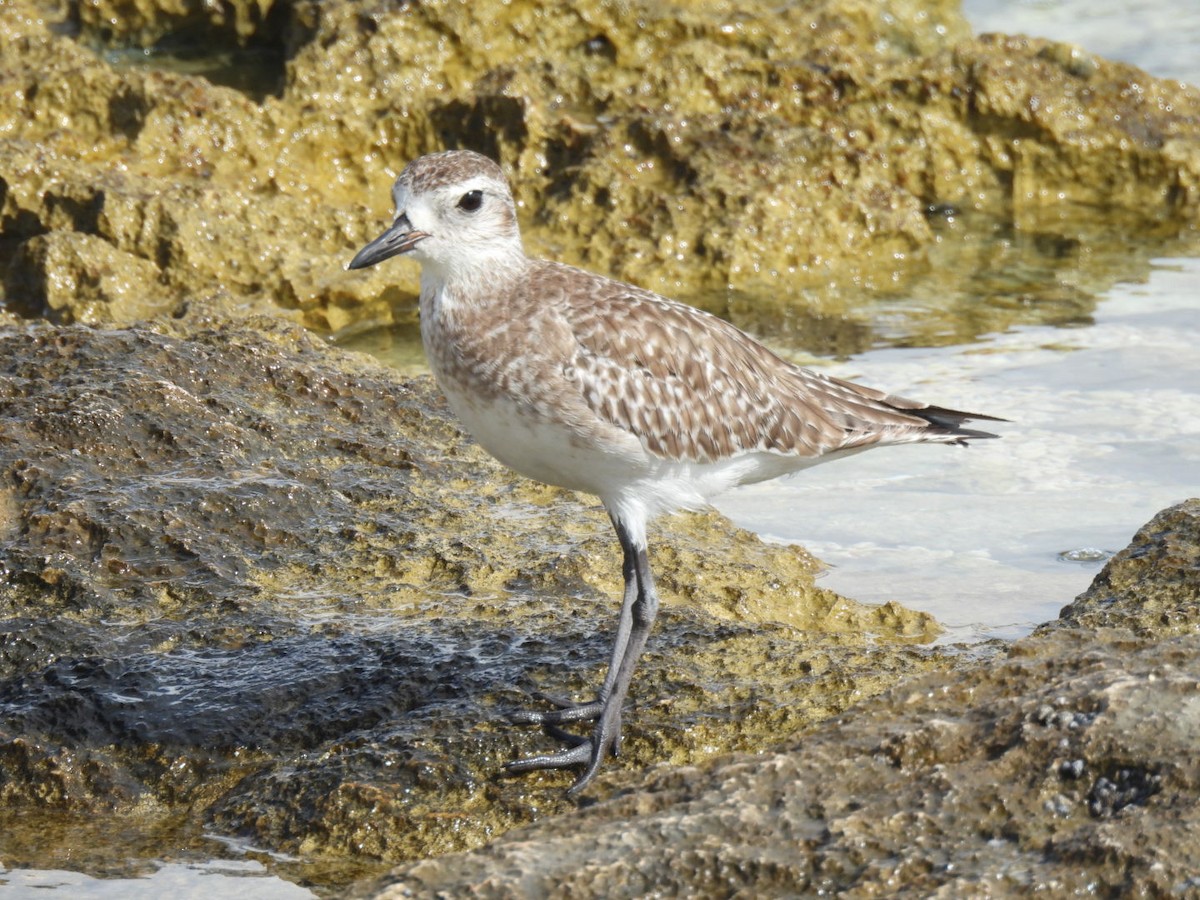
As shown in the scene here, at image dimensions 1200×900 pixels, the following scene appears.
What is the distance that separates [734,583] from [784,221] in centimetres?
449

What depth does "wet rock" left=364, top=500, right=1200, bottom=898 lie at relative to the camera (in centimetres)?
352

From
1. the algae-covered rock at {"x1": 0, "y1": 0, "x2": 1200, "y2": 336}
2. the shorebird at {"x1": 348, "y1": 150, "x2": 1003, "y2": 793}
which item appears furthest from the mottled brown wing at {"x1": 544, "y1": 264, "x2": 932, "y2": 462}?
the algae-covered rock at {"x1": 0, "y1": 0, "x2": 1200, "y2": 336}

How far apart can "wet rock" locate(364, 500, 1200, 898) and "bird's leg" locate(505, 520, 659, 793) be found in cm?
86

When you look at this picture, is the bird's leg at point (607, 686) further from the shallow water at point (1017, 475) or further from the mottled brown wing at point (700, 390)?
the shallow water at point (1017, 475)

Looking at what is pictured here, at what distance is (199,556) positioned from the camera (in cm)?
598

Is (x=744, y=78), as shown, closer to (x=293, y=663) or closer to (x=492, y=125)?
(x=492, y=125)

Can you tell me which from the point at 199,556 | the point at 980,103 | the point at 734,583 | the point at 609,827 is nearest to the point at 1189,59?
the point at 980,103

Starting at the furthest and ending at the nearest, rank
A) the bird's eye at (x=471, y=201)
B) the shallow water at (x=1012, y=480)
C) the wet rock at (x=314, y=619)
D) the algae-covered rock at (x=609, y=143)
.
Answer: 1. the algae-covered rock at (x=609, y=143)
2. the shallow water at (x=1012, y=480)
3. the bird's eye at (x=471, y=201)
4. the wet rock at (x=314, y=619)

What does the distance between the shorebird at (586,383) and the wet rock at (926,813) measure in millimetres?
1103

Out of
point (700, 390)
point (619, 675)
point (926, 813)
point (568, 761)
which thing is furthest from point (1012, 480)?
point (926, 813)

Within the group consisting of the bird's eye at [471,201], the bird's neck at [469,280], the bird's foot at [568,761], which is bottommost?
the bird's foot at [568,761]

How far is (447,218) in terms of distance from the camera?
18.0ft

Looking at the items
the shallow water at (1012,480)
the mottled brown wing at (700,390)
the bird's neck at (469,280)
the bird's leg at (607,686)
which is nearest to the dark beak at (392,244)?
the bird's neck at (469,280)

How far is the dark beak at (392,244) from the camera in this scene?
5.32 metres
